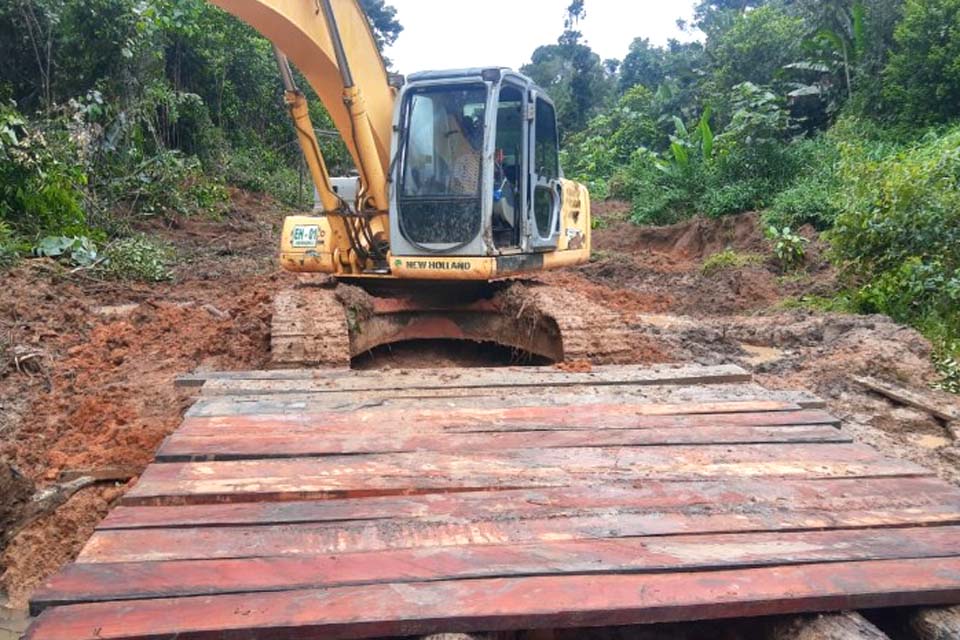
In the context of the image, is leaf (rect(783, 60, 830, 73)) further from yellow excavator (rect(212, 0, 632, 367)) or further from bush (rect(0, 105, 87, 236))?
bush (rect(0, 105, 87, 236))

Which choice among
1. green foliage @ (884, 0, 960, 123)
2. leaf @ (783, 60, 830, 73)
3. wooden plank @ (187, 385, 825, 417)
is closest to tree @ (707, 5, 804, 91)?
leaf @ (783, 60, 830, 73)

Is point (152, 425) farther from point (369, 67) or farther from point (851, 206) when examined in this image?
point (851, 206)

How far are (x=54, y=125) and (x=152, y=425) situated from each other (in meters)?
7.77

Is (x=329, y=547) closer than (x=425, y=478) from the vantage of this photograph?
Yes

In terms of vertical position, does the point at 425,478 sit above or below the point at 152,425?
above

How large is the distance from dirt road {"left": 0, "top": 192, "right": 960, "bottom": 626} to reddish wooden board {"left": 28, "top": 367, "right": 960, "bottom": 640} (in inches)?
35.2

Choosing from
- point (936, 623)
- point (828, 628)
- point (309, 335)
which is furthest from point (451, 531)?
point (309, 335)

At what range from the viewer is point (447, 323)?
6.16m

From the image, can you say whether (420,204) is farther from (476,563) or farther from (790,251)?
(790,251)

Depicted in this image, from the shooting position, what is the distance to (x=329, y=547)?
1822 millimetres

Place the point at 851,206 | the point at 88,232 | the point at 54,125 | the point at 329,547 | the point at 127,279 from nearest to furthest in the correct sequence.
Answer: the point at 329,547, the point at 851,206, the point at 127,279, the point at 88,232, the point at 54,125

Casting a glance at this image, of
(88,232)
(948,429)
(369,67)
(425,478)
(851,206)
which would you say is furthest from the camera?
(88,232)

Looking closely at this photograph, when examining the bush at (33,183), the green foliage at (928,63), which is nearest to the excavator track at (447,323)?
the bush at (33,183)

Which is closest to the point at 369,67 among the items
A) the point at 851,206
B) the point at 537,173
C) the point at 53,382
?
the point at 537,173
